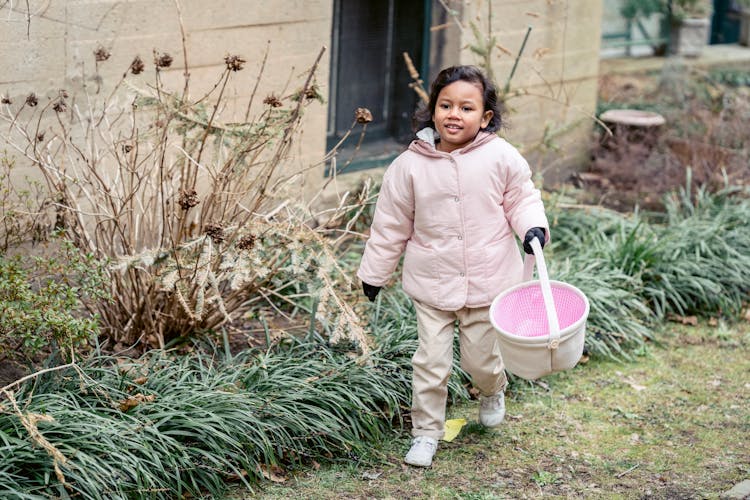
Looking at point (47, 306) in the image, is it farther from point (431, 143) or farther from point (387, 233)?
point (431, 143)

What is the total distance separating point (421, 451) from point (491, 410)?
1.56 ft

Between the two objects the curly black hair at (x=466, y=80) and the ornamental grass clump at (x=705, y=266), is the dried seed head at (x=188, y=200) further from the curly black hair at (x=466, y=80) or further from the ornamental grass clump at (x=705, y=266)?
the ornamental grass clump at (x=705, y=266)

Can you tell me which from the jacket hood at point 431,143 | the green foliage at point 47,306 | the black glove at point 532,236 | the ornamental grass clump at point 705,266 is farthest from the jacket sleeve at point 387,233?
the ornamental grass clump at point 705,266

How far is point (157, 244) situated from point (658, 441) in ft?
8.45

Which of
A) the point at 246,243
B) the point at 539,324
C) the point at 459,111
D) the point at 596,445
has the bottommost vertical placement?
the point at 596,445

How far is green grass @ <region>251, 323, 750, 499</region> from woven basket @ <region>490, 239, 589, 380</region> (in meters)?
0.66

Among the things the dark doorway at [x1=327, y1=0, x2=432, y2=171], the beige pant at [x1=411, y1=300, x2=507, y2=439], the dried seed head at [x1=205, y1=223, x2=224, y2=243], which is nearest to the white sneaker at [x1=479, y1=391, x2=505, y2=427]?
the beige pant at [x1=411, y1=300, x2=507, y2=439]

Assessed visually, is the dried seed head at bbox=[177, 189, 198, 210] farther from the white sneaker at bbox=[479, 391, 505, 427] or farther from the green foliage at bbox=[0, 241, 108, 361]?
the white sneaker at bbox=[479, 391, 505, 427]

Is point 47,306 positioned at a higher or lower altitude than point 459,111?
lower

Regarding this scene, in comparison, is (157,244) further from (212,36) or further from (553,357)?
(553,357)

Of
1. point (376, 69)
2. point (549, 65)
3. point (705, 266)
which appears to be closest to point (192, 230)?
point (705, 266)

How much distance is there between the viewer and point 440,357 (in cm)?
467

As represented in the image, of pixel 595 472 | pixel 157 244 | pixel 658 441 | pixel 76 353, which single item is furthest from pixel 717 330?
pixel 76 353

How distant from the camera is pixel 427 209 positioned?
4.55m
